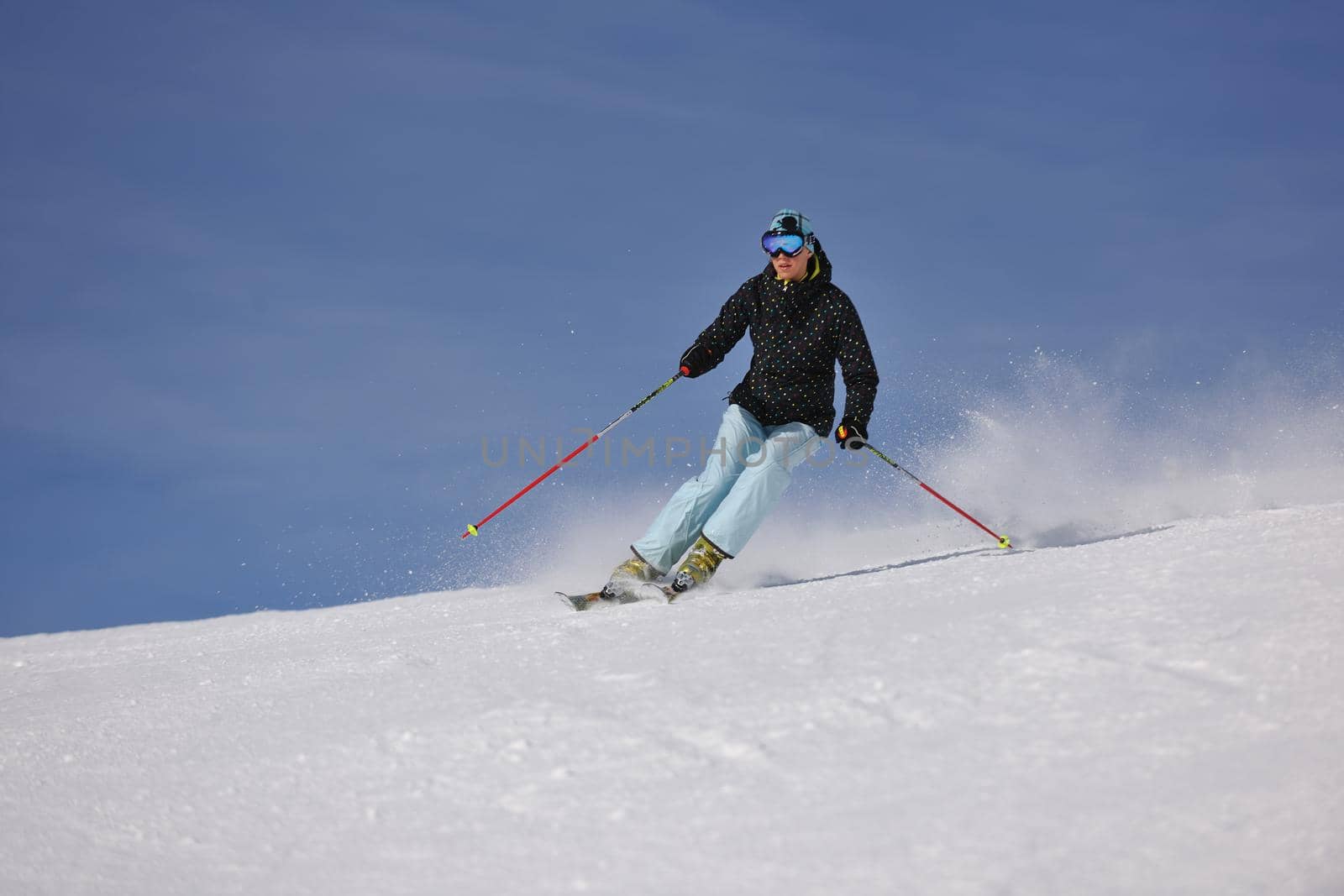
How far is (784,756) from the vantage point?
10.2ft

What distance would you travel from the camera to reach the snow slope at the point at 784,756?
8.66 ft

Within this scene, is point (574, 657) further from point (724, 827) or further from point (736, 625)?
point (724, 827)

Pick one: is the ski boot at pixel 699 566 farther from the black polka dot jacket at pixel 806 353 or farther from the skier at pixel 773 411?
the black polka dot jacket at pixel 806 353

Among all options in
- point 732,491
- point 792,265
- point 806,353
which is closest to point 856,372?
point 806,353

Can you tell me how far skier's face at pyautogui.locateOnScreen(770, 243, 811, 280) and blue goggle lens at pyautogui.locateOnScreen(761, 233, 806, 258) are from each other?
0.10 feet

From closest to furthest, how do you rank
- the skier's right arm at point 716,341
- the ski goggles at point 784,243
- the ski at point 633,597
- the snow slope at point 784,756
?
the snow slope at point 784,756 → the ski at point 633,597 → the ski goggles at point 784,243 → the skier's right arm at point 716,341

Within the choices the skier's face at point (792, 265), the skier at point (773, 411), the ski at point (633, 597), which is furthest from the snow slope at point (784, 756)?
the skier's face at point (792, 265)

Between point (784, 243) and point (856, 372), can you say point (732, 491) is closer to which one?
point (856, 372)

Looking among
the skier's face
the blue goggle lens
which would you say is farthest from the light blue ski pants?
the blue goggle lens

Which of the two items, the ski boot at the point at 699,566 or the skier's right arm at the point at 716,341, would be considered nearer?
the ski boot at the point at 699,566

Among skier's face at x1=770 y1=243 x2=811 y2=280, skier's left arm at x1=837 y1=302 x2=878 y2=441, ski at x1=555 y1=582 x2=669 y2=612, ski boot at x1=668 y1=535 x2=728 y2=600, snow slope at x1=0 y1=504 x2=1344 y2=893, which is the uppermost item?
skier's face at x1=770 y1=243 x2=811 y2=280

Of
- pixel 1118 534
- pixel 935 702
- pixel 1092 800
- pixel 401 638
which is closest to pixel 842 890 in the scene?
pixel 1092 800

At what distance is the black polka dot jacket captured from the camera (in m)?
6.22

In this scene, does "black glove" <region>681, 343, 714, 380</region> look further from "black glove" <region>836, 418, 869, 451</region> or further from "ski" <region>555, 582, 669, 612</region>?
"ski" <region>555, 582, 669, 612</region>
